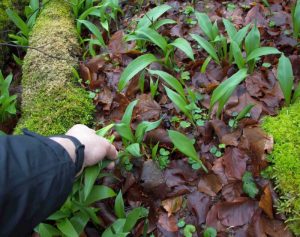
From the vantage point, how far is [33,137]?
1363mm

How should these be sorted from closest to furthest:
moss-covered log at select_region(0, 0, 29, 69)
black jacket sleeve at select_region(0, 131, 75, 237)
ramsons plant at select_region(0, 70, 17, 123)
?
black jacket sleeve at select_region(0, 131, 75, 237)
ramsons plant at select_region(0, 70, 17, 123)
moss-covered log at select_region(0, 0, 29, 69)

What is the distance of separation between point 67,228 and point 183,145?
0.69 metres

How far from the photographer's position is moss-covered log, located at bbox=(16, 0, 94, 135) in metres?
2.30

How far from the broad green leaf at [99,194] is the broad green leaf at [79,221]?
0.07 m

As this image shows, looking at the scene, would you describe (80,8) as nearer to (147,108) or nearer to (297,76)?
(147,108)

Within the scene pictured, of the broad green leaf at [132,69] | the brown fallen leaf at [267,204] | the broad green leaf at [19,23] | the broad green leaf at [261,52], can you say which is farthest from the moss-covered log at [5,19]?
the brown fallen leaf at [267,204]

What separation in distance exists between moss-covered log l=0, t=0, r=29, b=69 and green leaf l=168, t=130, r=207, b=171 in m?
1.86

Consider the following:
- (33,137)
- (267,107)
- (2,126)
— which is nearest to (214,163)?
(267,107)

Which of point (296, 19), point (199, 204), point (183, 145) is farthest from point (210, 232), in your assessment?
point (296, 19)

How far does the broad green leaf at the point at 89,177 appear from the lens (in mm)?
1741

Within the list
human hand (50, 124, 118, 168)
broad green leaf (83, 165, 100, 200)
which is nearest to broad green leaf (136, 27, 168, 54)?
human hand (50, 124, 118, 168)

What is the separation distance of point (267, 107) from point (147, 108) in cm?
71

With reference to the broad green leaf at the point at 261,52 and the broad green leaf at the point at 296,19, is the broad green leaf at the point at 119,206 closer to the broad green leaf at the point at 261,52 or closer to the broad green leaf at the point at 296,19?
the broad green leaf at the point at 261,52

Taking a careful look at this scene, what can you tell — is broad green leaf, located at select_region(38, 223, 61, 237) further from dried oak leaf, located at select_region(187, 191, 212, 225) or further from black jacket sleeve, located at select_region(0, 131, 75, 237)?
dried oak leaf, located at select_region(187, 191, 212, 225)
